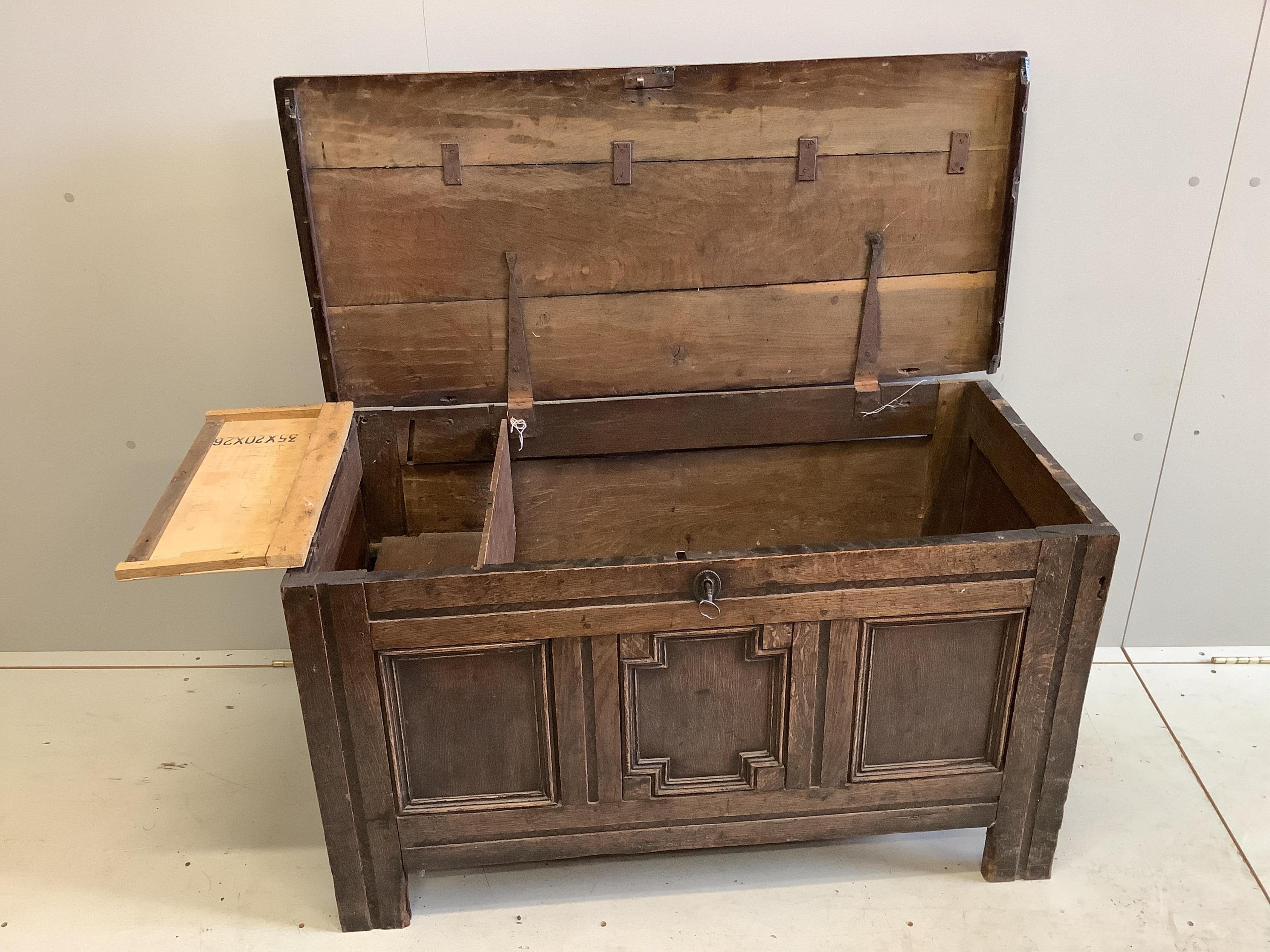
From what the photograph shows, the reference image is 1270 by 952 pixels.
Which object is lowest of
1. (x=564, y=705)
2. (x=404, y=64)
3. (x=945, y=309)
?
(x=564, y=705)

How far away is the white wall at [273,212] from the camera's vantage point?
1.95 metres

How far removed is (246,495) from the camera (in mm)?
1740

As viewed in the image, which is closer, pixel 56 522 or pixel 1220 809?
pixel 1220 809

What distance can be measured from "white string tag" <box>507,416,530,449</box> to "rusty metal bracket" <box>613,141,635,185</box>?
0.49m

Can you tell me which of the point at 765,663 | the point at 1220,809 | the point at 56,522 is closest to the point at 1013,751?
the point at 765,663

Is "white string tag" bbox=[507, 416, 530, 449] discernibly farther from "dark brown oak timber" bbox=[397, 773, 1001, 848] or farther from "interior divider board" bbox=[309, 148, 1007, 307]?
"dark brown oak timber" bbox=[397, 773, 1001, 848]

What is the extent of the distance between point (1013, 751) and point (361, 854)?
1106mm

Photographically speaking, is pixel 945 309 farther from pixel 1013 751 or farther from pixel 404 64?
pixel 404 64

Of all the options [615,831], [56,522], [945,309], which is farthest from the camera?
[56,522]

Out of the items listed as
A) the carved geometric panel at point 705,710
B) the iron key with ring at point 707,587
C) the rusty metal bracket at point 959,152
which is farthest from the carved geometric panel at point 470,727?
the rusty metal bracket at point 959,152

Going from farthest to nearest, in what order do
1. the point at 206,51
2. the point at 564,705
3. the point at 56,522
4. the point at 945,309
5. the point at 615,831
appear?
the point at 56,522 < the point at 945,309 < the point at 206,51 < the point at 615,831 < the point at 564,705

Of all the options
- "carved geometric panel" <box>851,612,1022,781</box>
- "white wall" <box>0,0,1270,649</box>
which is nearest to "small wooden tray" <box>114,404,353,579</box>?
"white wall" <box>0,0,1270,649</box>

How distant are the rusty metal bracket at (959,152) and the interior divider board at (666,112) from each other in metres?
0.01

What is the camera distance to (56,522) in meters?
2.40
